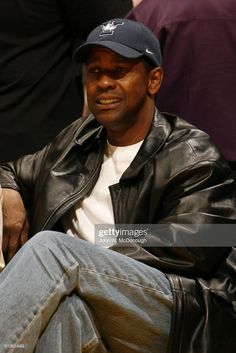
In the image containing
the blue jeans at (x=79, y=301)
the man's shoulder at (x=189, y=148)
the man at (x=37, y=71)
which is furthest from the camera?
the man at (x=37, y=71)

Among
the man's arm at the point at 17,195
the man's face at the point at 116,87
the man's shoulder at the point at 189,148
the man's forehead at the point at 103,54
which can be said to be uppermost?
the man's forehead at the point at 103,54

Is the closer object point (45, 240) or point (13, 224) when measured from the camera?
point (45, 240)

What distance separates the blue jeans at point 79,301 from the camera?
218cm

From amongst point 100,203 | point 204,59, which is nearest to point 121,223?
point 100,203

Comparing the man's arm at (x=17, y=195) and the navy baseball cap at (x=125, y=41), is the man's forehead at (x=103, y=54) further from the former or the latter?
the man's arm at (x=17, y=195)

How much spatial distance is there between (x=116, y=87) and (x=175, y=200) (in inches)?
14.8

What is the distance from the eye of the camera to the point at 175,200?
2459 millimetres

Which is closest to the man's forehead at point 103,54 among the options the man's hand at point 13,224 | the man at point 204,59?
the man at point 204,59

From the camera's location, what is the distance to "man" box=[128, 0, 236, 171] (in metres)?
2.80

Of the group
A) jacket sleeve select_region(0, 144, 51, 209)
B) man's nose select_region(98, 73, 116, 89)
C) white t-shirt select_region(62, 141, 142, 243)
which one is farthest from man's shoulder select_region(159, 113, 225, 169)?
jacket sleeve select_region(0, 144, 51, 209)

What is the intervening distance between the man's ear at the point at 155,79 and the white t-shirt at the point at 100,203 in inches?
6.4

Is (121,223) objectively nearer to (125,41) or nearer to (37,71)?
(125,41)

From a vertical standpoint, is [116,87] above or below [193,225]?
above

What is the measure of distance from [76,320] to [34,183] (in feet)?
2.30
